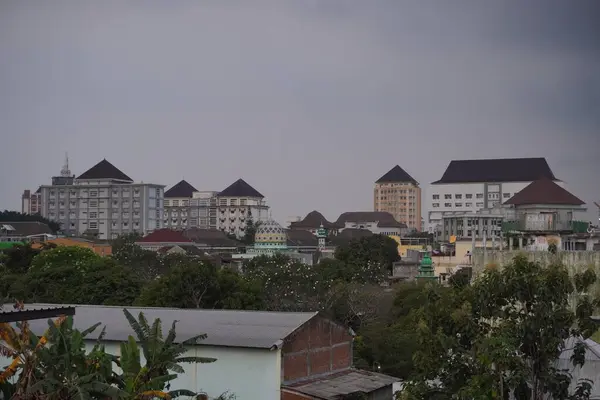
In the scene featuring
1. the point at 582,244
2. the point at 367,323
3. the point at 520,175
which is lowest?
the point at 367,323

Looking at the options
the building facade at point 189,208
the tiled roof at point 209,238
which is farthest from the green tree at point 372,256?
the building facade at point 189,208

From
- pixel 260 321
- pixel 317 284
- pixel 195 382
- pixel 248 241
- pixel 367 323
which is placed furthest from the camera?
pixel 248 241

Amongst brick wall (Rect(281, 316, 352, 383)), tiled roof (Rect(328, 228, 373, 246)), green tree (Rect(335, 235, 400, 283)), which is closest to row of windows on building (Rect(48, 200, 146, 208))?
tiled roof (Rect(328, 228, 373, 246))

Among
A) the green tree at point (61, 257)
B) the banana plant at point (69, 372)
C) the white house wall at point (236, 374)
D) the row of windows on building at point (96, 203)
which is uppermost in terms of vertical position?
the row of windows on building at point (96, 203)

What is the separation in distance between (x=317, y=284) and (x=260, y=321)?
72.6 feet

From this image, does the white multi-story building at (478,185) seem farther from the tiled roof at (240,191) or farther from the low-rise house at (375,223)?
the tiled roof at (240,191)

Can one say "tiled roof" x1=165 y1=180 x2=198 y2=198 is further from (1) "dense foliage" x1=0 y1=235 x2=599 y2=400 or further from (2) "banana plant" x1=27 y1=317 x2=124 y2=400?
(2) "banana plant" x1=27 y1=317 x2=124 y2=400

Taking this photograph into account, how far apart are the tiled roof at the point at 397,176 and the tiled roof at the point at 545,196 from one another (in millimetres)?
49991

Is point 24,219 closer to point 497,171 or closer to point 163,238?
point 163,238

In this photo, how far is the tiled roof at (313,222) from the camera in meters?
148

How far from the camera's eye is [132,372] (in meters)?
11.8

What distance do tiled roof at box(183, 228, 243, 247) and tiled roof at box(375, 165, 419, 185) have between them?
44.6 m

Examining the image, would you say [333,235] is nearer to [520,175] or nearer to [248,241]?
[248,241]

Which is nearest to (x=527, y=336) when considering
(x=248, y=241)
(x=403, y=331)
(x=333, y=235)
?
(x=403, y=331)
